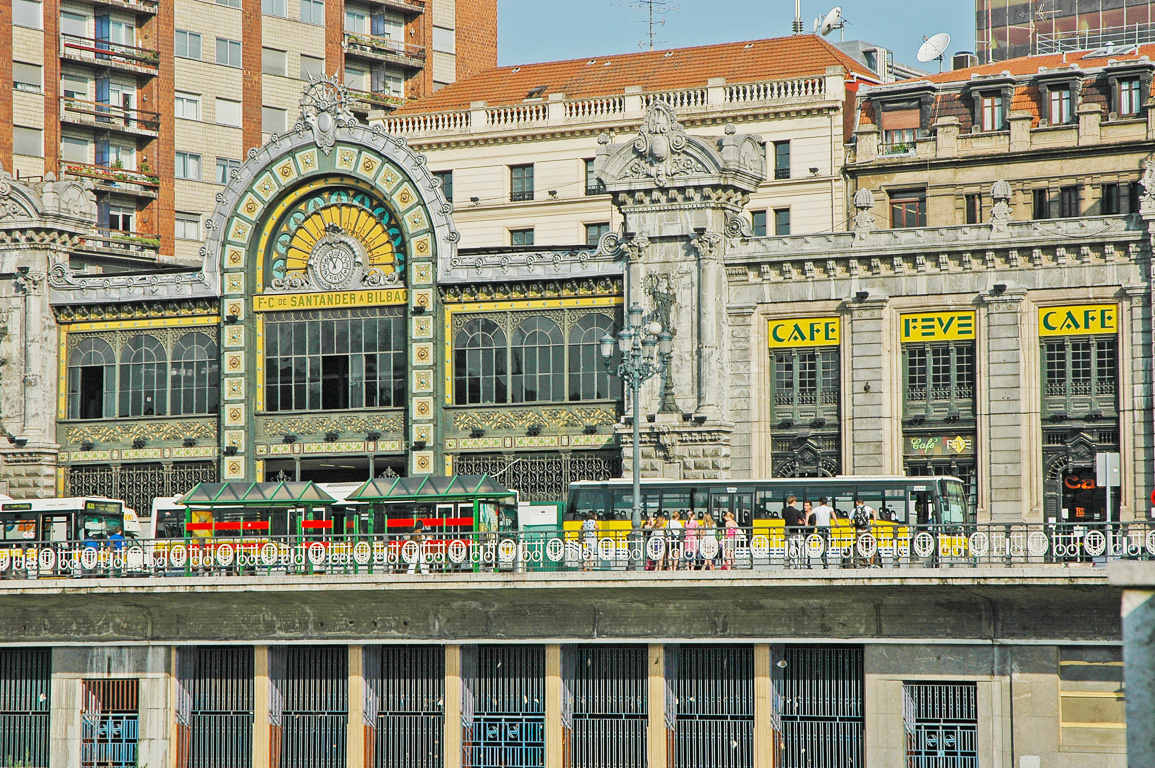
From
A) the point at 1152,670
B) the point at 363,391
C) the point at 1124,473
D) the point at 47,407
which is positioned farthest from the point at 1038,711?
the point at 47,407

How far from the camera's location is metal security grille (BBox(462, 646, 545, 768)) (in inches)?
1630

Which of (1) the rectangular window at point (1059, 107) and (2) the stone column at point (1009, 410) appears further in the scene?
(1) the rectangular window at point (1059, 107)

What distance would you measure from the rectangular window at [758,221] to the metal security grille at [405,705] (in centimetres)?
2492

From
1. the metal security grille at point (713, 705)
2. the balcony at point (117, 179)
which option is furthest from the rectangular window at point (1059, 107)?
the balcony at point (117, 179)

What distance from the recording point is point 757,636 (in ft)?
133

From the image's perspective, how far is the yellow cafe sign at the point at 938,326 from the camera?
47.6 meters

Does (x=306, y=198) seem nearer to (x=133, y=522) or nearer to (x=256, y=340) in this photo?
(x=256, y=340)

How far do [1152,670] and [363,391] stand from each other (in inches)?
1633

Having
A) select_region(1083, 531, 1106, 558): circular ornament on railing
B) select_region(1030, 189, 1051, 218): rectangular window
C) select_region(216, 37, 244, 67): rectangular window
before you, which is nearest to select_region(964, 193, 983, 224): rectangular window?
select_region(1030, 189, 1051, 218): rectangular window

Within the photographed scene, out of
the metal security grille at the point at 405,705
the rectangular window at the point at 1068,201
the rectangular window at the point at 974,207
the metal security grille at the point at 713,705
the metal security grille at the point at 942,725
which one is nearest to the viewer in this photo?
the metal security grille at the point at 942,725

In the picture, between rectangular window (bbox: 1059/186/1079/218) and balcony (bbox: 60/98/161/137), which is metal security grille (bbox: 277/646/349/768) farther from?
balcony (bbox: 60/98/161/137)

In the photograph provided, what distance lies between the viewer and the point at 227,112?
75438 millimetres

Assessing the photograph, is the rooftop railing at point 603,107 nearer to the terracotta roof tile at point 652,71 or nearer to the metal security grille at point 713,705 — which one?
the terracotta roof tile at point 652,71

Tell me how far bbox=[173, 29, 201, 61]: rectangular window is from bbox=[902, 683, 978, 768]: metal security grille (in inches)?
1848
